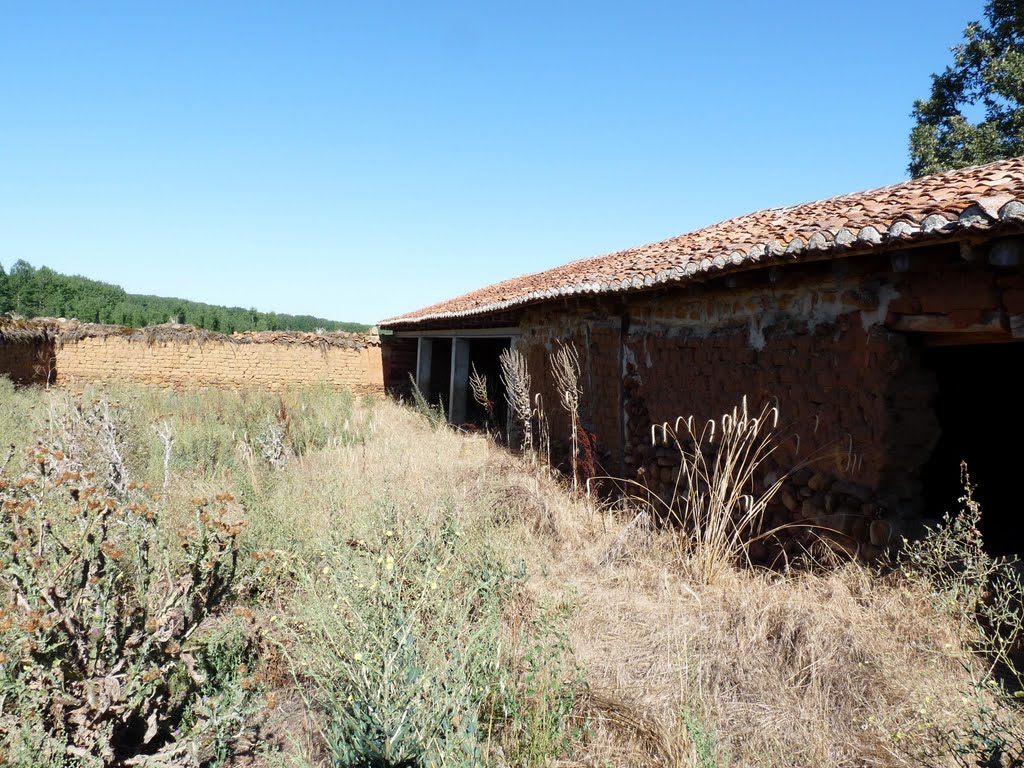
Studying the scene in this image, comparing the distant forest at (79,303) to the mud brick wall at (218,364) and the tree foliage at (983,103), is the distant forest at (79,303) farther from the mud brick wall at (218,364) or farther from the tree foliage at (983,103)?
the tree foliage at (983,103)

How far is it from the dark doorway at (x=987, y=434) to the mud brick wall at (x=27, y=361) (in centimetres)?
1680

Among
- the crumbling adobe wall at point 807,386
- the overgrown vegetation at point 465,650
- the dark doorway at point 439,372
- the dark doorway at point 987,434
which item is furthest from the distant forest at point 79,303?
the dark doorway at point 987,434

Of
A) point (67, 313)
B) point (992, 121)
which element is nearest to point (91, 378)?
point (992, 121)

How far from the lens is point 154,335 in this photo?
1541cm

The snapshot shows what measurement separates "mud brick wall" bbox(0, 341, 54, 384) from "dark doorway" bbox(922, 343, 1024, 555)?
55.1 feet

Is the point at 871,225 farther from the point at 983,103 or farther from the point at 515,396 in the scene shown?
the point at 983,103

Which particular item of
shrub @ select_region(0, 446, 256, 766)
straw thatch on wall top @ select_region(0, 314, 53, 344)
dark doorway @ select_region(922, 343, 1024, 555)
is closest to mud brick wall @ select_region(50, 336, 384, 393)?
straw thatch on wall top @ select_region(0, 314, 53, 344)

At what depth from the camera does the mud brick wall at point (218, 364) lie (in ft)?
49.8

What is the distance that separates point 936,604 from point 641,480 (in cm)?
330

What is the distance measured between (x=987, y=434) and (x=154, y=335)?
15941 millimetres

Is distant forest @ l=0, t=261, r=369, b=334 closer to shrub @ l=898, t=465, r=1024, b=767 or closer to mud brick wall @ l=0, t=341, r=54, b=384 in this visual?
mud brick wall @ l=0, t=341, r=54, b=384

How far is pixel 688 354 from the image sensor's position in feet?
19.5

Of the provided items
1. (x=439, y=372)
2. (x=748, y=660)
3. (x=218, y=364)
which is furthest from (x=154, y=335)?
(x=748, y=660)

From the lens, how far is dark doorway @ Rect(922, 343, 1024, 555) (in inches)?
195
